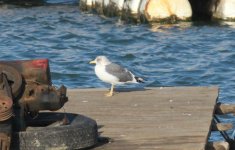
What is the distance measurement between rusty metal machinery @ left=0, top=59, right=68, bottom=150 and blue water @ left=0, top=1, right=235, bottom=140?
8.12 meters

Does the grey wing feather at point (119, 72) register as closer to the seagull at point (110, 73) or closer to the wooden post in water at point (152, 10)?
the seagull at point (110, 73)

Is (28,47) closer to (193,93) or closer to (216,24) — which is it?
(216,24)

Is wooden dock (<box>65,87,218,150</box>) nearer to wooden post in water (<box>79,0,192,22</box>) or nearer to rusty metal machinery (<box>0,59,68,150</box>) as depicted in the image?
rusty metal machinery (<box>0,59,68,150</box>)

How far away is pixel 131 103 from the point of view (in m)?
9.45

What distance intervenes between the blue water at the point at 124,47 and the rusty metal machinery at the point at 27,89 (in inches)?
320

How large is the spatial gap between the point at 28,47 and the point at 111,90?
473 inches

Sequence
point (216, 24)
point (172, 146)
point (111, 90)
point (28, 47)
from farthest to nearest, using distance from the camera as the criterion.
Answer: point (216, 24) < point (28, 47) < point (111, 90) < point (172, 146)

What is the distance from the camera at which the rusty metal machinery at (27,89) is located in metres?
6.68

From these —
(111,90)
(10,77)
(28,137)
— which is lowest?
(111,90)

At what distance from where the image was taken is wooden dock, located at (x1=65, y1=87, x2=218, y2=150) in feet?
24.3

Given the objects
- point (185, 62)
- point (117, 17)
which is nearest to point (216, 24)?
point (117, 17)

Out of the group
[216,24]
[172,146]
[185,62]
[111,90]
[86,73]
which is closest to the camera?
[172,146]

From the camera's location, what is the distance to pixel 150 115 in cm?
869

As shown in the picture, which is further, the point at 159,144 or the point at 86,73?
the point at 86,73
